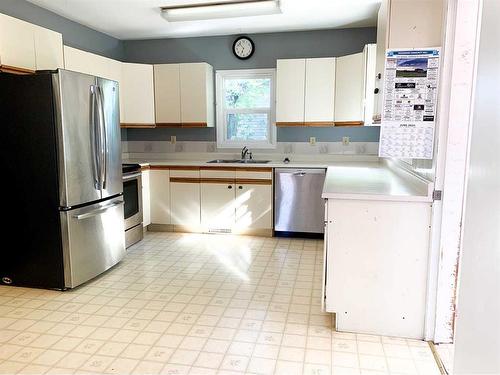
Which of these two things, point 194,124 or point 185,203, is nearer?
point 185,203

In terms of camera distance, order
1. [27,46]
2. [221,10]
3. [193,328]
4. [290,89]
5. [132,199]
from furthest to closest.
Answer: [290,89], [132,199], [221,10], [27,46], [193,328]

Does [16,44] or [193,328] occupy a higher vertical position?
[16,44]

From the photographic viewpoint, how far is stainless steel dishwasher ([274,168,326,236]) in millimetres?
4172

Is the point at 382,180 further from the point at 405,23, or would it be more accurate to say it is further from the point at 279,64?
the point at 279,64

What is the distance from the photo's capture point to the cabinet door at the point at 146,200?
175 inches

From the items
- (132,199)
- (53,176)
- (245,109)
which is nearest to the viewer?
(53,176)

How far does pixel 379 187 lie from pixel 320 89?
2081 mm

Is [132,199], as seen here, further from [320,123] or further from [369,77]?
[369,77]

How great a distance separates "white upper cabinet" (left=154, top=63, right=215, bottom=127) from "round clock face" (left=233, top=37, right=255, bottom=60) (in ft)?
1.29

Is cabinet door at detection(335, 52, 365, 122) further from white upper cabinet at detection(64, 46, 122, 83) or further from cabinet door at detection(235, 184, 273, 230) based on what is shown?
white upper cabinet at detection(64, 46, 122, 83)

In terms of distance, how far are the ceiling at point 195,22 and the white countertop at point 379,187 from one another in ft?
5.45

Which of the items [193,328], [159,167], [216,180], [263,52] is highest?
[263,52]

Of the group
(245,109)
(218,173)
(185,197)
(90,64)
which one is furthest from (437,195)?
(90,64)

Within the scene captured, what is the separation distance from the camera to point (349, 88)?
4.16 m
